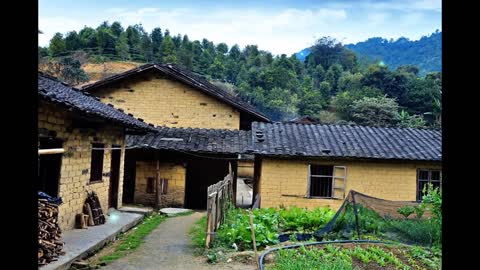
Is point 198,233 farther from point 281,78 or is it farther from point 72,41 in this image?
point 72,41

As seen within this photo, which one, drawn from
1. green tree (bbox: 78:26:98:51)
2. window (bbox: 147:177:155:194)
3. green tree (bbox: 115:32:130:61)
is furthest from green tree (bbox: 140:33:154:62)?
window (bbox: 147:177:155:194)

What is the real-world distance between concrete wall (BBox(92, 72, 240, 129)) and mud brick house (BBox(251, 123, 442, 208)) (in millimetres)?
4363

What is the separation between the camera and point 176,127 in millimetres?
19703

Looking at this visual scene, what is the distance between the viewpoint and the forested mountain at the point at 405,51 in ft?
298

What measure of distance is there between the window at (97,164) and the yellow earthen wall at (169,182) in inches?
188

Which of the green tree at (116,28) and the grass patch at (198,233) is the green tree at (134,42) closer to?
the green tree at (116,28)

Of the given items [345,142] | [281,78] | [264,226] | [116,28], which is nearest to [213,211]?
[264,226]

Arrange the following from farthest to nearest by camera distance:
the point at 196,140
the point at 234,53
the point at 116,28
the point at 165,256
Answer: the point at 234,53, the point at 116,28, the point at 196,140, the point at 165,256

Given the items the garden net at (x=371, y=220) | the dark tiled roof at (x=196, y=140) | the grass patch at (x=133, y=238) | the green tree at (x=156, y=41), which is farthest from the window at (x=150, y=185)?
the green tree at (x=156, y=41)

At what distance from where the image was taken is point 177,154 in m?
16.8

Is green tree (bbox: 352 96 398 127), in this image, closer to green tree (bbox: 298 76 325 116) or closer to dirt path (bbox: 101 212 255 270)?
green tree (bbox: 298 76 325 116)

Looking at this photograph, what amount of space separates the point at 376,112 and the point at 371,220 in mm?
28378
